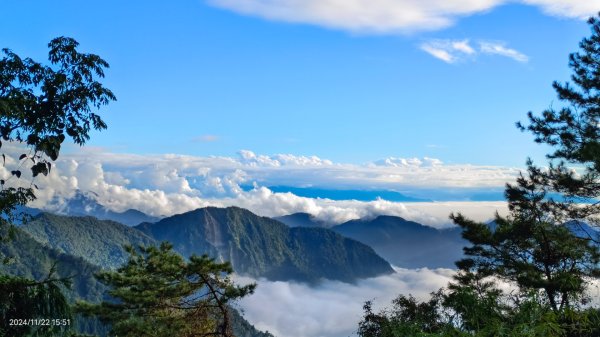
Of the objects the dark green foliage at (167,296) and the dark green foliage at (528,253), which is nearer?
the dark green foliage at (528,253)

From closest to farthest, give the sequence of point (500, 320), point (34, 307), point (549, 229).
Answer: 1. point (500, 320)
2. point (34, 307)
3. point (549, 229)

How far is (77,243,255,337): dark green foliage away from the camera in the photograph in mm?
22391

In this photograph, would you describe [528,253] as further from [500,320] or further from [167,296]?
[500,320]

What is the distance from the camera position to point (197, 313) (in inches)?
965

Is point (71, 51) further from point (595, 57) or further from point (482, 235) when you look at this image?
point (482, 235)

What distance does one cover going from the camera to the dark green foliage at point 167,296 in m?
22.4

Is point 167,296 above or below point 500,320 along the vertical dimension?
below

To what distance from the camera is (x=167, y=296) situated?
2556cm

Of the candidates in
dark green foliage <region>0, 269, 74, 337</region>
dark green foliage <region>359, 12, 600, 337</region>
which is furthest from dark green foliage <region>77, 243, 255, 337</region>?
dark green foliage <region>0, 269, 74, 337</region>

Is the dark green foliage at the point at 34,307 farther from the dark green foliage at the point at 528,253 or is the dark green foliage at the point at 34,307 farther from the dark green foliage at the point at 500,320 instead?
the dark green foliage at the point at 528,253

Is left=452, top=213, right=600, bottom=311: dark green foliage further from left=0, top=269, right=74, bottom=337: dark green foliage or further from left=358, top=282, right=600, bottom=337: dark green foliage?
left=0, top=269, right=74, bottom=337: dark green foliage

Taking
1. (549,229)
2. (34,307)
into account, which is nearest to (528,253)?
(549,229)

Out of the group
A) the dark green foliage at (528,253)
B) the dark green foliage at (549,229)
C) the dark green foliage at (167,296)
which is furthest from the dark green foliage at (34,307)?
the dark green foliage at (528,253)

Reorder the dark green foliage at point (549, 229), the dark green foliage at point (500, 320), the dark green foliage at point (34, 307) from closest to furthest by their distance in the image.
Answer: the dark green foliage at point (500, 320) → the dark green foliage at point (34, 307) → the dark green foliage at point (549, 229)
